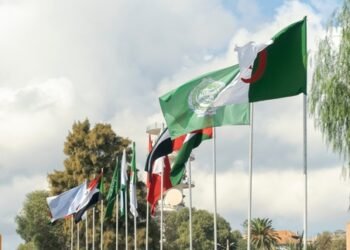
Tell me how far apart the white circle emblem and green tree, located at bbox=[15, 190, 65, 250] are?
2023 inches

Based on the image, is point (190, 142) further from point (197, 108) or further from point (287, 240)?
point (287, 240)

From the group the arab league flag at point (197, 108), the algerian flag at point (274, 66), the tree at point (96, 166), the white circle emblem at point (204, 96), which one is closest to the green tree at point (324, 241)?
the tree at point (96, 166)

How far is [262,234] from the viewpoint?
114125 millimetres

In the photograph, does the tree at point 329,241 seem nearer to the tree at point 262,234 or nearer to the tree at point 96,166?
the tree at point 262,234

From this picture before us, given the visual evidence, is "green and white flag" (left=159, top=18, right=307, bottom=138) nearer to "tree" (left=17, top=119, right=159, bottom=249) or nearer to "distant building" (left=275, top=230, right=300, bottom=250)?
"tree" (left=17, top=119, right=159, bottom=249)

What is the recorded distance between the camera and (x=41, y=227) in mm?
82750

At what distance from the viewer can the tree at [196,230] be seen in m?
118

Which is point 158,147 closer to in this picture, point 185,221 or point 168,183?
point 168,183

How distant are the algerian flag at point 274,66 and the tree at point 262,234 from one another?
94.7m

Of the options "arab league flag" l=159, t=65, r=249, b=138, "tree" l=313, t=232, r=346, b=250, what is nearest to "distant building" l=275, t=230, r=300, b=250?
"tree" l=313, t=232, r=346, b=250

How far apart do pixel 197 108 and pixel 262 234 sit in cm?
9487

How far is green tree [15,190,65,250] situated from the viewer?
249ft

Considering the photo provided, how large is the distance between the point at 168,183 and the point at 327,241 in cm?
9906

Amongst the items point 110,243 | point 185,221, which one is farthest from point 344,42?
point 185,221
